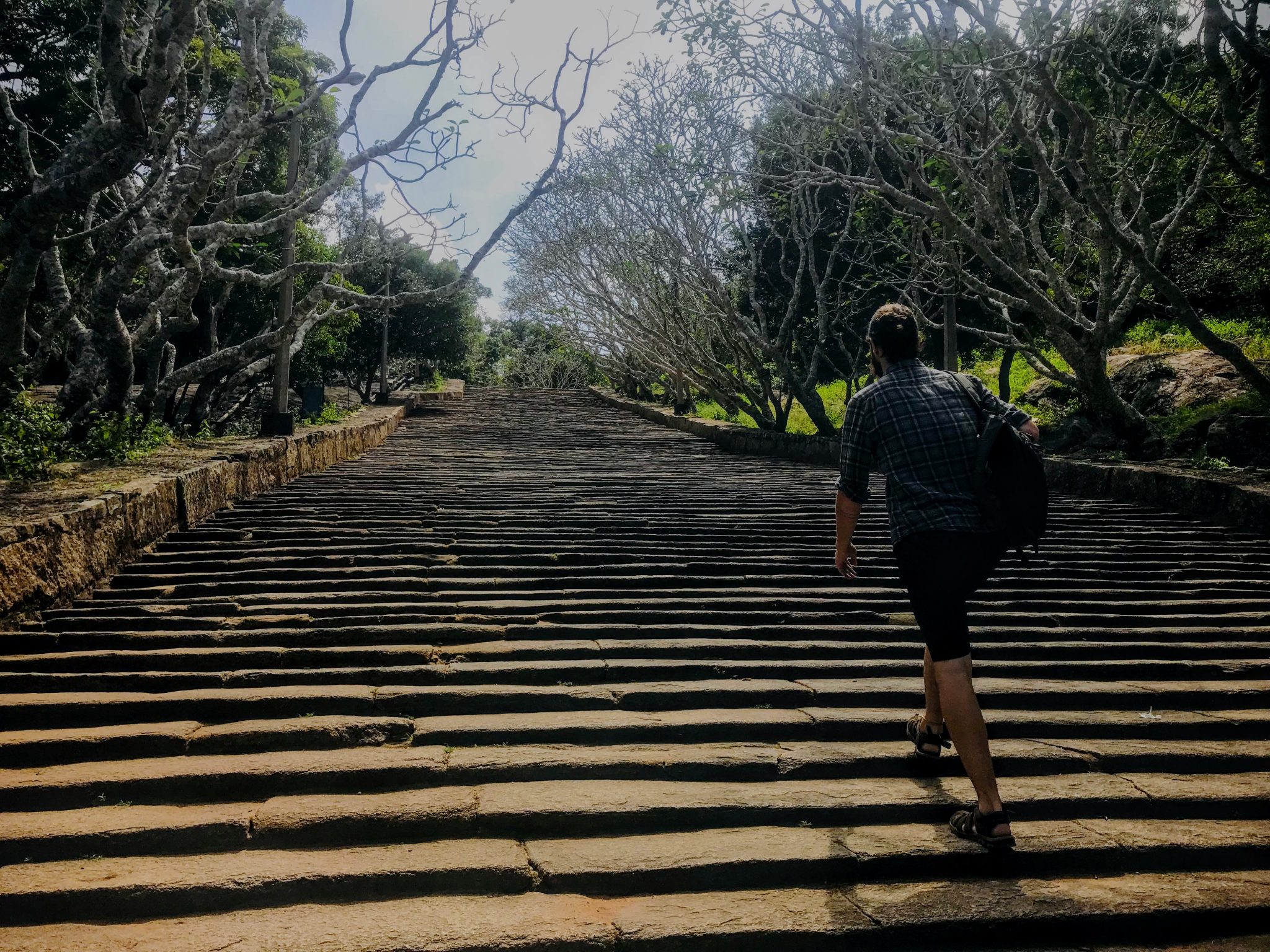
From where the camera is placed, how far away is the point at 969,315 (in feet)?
57.6

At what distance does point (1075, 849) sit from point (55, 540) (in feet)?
16.3

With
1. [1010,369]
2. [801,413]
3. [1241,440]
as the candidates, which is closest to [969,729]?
[1241,440]

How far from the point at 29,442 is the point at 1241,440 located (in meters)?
10.4

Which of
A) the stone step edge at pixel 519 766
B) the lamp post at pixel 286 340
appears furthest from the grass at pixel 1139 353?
the stone step edge at pixel 519 766

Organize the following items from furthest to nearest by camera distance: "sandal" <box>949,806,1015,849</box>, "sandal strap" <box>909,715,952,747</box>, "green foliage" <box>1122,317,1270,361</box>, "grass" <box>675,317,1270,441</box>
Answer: "green foliage" <box>1122,317,1270,361</box>
"grass" <box>675,317,1270,441</box>
"sandal strap" <box>909,715,952,747</box>
"sandal" <box>949,806,1015,849</box>

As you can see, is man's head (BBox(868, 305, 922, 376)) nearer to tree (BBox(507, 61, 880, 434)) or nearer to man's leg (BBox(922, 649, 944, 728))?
man's leg (BBox(922, 649, 944, 728))

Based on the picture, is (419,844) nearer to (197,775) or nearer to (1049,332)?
(197,775)

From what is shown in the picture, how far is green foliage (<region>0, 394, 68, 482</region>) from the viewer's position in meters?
6.54

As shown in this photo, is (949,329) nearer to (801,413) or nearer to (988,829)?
(801,413)

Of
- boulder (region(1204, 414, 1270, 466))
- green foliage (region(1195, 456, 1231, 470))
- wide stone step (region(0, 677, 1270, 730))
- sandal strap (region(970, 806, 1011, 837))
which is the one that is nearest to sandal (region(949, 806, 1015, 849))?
sandal strap (region(970, 806, 1011, 837))

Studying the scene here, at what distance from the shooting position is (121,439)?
7.95m

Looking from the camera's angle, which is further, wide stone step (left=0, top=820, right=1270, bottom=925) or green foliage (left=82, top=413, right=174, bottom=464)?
green foliage (left=82, top=413, right=174, bottom=464)

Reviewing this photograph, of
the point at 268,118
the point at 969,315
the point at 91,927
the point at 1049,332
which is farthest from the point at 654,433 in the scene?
the point at 91,927

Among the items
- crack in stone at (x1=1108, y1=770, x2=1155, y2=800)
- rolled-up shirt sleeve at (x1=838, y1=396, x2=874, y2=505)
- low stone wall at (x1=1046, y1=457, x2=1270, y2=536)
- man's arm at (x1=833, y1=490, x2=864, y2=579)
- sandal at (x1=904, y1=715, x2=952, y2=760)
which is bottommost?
crack in stone at (x1=1108, y1=770, x2=1155, y2=800)
